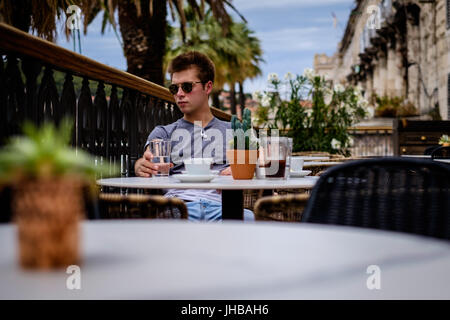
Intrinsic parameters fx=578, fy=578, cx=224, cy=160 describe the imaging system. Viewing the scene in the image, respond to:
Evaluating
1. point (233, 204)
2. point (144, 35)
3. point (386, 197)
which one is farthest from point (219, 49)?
point (386, 197)

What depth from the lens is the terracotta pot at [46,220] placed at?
73 cm

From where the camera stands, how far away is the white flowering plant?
7.99 meters

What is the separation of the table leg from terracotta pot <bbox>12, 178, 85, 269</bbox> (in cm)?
179

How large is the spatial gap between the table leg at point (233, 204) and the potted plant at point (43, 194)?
1.80 metres

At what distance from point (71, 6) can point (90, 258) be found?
242 inches

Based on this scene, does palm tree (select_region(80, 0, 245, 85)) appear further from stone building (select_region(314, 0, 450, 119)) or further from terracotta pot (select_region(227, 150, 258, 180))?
terracotta pot (select_region(227, 150, 258, 180))

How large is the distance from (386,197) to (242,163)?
1.02 meters

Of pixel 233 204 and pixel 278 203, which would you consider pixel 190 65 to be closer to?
pixel 233 204

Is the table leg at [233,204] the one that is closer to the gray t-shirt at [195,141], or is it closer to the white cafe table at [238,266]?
the gray t-shirt at [195,141]

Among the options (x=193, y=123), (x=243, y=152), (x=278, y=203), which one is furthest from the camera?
(x=193, y=123)

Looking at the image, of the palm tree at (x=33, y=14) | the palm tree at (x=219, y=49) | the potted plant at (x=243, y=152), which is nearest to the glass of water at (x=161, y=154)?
the potted plant at (x=243, y=152)

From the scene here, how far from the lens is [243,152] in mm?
2672

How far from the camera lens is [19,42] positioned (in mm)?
2283

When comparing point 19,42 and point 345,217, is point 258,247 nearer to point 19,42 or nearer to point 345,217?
point 345,217
